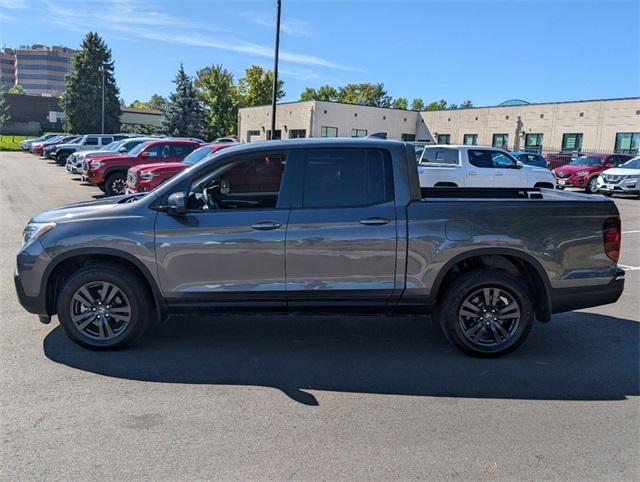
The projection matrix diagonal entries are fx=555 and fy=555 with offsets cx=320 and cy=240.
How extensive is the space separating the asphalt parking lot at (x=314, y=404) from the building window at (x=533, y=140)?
41.1m

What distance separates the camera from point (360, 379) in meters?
4.52

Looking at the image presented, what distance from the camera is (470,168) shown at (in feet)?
53.3

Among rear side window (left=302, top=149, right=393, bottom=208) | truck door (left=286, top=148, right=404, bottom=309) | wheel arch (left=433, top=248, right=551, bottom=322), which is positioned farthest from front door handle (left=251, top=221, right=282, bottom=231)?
wheel arch (left=433, top=248, right=551, bottom=322)

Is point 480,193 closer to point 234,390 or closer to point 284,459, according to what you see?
point 234,390

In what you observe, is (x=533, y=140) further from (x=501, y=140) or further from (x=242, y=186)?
(x=242, y=186)

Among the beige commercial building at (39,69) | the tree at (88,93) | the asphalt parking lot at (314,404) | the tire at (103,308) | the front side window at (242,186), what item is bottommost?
the asphalt parking lot at (314,404)

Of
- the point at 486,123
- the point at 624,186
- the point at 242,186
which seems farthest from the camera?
the point at 486,123

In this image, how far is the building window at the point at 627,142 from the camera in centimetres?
3703

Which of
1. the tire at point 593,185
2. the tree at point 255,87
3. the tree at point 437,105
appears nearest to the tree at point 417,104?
the tree at point 437,105

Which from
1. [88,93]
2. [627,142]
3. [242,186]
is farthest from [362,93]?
[242,186]

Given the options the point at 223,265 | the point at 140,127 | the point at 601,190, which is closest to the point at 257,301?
the point at 223,265

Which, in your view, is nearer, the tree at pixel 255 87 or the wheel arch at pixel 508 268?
the wheel arch at pixel 508 268

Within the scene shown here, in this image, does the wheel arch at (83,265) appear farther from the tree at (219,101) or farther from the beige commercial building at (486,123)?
the tree at (219,101)

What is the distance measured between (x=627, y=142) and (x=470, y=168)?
27.4 m
